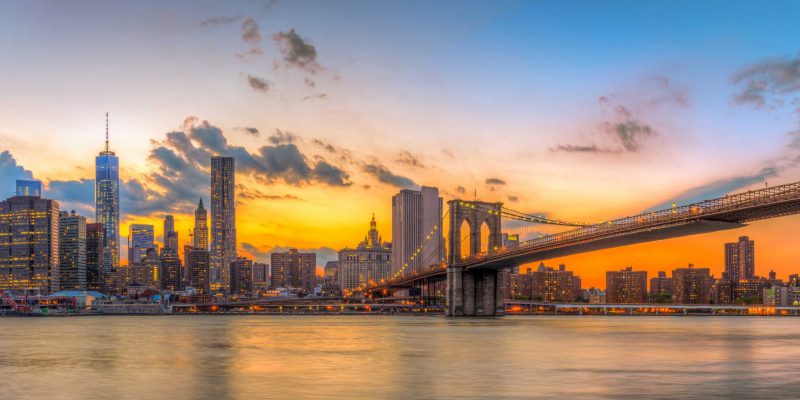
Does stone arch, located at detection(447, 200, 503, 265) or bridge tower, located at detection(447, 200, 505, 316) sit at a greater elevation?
stone arch, located at detection(447, 200, 503, 265)

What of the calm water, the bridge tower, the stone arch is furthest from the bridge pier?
the calm water

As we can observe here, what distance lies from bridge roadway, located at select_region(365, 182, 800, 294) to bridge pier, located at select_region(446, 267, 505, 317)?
221 centimetres

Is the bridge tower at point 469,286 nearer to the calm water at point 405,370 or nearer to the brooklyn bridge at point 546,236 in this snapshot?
the brooklyn bridge at point 546,236

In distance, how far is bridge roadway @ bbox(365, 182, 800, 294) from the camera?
170 feet

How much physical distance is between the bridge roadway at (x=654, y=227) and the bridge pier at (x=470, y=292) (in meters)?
2.21

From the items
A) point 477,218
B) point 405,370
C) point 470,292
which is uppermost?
point 477,218

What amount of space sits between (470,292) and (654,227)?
3757 cm

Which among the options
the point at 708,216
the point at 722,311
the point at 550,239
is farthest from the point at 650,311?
the point at 708,216

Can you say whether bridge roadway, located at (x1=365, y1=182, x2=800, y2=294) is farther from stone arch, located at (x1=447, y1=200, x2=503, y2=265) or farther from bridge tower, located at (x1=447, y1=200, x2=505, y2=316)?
stone arch, located at (x1=447, y1=200, x2=503, y2=265)

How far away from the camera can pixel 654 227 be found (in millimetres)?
63906

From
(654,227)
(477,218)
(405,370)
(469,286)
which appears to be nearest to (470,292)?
(469,286)

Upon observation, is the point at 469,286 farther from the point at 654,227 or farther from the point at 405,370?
the point at 405,370

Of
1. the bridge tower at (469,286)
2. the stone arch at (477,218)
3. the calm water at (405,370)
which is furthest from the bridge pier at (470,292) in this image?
the calm water at (405,370)

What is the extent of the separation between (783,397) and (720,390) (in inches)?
82.8
